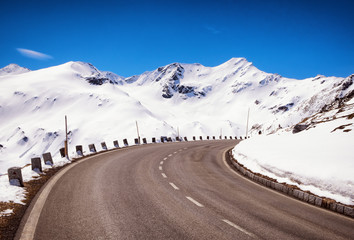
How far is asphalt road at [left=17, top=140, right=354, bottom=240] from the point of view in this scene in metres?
4.99

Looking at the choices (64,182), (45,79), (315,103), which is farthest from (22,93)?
(315,103)

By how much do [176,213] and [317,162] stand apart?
6.13 m

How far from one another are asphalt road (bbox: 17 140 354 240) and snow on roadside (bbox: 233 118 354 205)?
95 centimetres

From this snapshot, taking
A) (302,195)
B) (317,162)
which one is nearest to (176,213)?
(302,195)

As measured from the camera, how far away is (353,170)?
7516 millimetres

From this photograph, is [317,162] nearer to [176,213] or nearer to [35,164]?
[176,213]

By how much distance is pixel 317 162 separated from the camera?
9086mm

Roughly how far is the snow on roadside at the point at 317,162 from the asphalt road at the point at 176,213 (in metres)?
0.95

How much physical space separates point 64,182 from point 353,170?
9852 mm

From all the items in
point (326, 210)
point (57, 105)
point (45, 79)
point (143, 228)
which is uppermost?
point (45, 79)

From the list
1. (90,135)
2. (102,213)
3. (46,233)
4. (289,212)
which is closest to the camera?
(46,233)

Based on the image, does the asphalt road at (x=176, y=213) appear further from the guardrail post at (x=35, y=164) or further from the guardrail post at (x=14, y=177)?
the guardrail post at (x=35, y=164)

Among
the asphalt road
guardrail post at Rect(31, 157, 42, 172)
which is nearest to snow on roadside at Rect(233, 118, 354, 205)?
the asphalt road

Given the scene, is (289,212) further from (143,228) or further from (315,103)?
(315,103)
